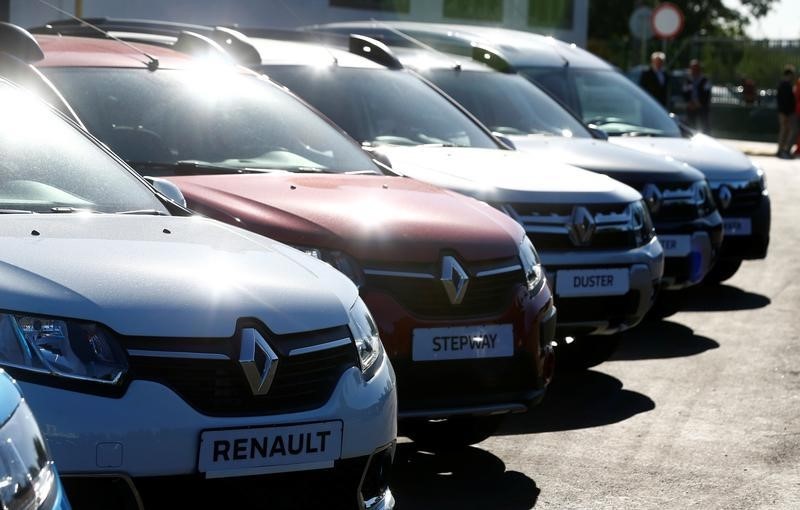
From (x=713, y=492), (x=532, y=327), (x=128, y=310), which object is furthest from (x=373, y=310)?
(x=128, y=310)

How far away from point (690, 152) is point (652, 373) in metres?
3.74

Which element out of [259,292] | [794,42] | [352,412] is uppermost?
[259,292]

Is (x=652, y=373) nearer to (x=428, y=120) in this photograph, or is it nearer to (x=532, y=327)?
(x=428, y=120)

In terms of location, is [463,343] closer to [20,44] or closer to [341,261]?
[341,261]

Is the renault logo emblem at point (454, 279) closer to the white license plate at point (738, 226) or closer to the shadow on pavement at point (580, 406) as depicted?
the shadow on pavement at point (580, 406)

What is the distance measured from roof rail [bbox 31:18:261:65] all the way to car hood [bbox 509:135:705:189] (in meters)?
2.18

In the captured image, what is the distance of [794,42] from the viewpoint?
40938 millimetres

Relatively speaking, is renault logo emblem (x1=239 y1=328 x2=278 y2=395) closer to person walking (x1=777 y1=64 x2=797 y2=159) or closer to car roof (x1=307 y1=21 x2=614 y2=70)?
car roof (x1=307 y1=21 x2=614 y2=70)

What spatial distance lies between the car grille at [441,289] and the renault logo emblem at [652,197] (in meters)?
4.36

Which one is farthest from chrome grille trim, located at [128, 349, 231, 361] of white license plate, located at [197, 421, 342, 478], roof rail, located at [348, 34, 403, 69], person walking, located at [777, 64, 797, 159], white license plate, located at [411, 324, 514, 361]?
person walking, located at [777, 64, 797, 159]

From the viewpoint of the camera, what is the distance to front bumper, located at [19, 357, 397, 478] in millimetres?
3992

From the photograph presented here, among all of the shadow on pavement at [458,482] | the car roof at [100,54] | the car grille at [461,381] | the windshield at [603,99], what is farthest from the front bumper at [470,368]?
the windshield at [603,99]

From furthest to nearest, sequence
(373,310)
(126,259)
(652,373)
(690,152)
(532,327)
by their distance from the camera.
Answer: (690,152), (652,373), (532,327), (373,310), (126,259)

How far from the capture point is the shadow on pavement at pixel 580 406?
7.82 metres
